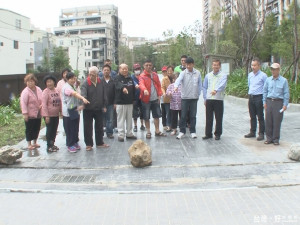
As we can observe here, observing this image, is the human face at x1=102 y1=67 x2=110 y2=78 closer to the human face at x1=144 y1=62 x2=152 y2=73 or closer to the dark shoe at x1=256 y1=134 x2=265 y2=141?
the human face at x1=144 y1=62 x2=152 y2=73

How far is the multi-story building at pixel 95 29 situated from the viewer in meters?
92.6

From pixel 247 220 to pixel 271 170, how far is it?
1992mm

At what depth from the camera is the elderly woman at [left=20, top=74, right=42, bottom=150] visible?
755cm

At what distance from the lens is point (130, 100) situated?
27.1 ft

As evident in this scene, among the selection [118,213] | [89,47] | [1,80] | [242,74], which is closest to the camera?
[118,213]

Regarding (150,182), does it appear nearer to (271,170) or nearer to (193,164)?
(193,164)

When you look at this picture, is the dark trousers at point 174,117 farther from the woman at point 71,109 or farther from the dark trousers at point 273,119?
the woman at point 71,109

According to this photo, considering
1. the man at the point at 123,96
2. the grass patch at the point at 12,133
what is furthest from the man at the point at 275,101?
the grass patch at the point at 12,133

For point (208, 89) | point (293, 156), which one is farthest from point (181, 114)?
point (293, 156)

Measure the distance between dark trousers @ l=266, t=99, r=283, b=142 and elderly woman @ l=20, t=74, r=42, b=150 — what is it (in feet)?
15.6

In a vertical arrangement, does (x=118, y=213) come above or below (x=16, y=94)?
below

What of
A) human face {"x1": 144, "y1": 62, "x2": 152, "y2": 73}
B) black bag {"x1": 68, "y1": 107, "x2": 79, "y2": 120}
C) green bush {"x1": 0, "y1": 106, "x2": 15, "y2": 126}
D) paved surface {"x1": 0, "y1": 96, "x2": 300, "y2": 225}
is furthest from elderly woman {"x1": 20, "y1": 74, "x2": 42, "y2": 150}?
green bush {"x1": 0, "y1": 106, "x2": 15, "y2": 126}

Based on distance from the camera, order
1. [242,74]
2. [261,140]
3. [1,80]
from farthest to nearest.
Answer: [242,74] → [1,80] → [261,140]

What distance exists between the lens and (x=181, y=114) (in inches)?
334
